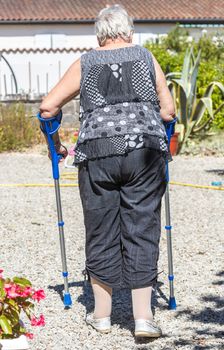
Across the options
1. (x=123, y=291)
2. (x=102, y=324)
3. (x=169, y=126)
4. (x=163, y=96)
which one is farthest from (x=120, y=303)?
(x=163, y=96)

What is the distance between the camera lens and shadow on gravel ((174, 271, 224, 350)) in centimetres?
477

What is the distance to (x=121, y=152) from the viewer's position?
4691 millimetres

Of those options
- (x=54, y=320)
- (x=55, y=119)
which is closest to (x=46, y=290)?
(x=54, y=320)

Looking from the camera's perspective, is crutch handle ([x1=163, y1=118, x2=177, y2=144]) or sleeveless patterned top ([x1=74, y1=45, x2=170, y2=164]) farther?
crutch handle ([x1=163, y1=118, x2=177, y2=144])

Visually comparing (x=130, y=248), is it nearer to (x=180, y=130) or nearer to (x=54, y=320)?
(x=54, y=320)

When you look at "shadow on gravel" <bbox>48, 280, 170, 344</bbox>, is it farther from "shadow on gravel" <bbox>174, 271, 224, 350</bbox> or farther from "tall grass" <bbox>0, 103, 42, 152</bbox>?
"tall grass" <bbox>0, 103, 42, 152</bbox>

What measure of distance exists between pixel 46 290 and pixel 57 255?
984 millimetres

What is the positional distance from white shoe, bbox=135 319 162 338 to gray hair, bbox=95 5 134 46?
1618 mm

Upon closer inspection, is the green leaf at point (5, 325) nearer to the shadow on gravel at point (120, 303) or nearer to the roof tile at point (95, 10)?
the shadow on gravel at point (120, 303)

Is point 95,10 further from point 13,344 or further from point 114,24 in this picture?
point 13,344

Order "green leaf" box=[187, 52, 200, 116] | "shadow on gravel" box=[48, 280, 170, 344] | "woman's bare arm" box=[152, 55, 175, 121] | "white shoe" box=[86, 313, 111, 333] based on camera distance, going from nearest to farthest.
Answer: "woman's bare arm" box=[152, 55, 175, 121], "white shoe" box=[86, 313, 111, 333], "shadow on gravel" box=[48, 280, 170, 344], "green leaf" box=[187, 52, 200, 116]

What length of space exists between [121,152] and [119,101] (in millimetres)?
294

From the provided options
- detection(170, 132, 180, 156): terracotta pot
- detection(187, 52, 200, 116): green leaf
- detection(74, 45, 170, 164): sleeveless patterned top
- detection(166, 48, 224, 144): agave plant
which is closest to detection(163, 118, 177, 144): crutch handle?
detection(74, 45, 170, 164): sleeveless patterned top

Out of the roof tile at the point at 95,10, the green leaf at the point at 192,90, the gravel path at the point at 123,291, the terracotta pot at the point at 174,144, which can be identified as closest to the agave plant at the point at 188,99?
the green leaf at the point at 192,90
